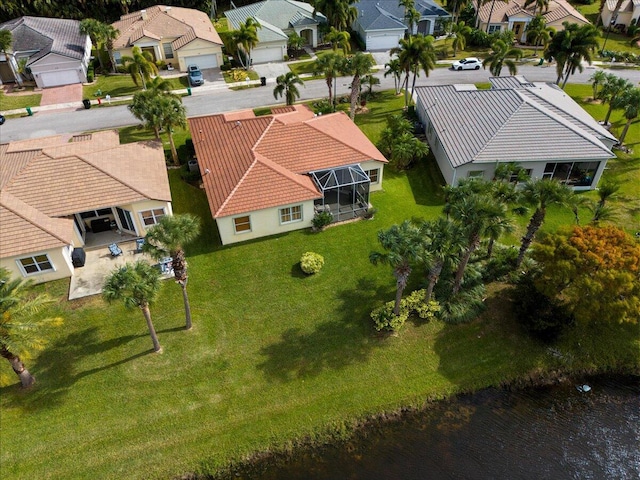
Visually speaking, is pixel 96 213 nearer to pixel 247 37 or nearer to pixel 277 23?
pixel 247 37

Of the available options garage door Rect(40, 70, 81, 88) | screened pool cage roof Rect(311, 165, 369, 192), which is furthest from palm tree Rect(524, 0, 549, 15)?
garage door Rect(40, 70, 81, 88)

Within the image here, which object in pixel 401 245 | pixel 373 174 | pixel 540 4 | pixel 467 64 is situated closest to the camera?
pixel 401 245

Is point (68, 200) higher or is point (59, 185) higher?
point (59, 185)

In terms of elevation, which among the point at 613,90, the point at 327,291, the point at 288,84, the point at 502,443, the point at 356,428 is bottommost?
the point at 502,443

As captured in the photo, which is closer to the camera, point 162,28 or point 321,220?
point 321,220

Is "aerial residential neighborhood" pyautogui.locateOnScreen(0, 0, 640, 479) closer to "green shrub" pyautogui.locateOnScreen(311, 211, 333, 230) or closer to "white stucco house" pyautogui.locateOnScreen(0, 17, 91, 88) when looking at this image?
"green shrub" pyautogui.locateOnScreen(311, 211, 333, 230)

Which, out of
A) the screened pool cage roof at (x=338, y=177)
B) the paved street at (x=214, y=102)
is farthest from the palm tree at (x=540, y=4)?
the screened pool cage roof at (x=338, y=177)

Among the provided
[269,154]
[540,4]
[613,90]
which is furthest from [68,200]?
[540,4]

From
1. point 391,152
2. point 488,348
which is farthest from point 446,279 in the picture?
point 391,152
